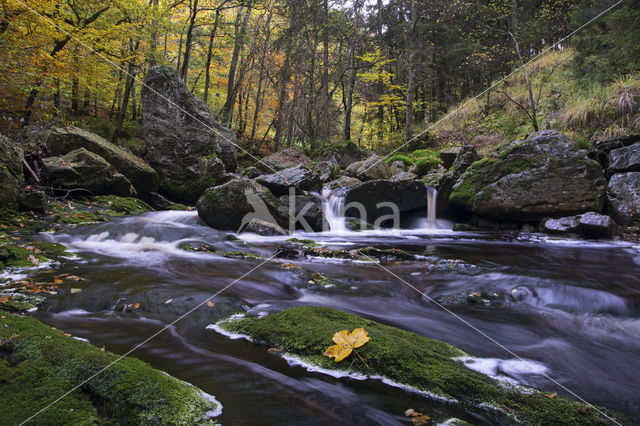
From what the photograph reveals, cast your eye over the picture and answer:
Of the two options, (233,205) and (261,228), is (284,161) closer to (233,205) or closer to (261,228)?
(233,205)

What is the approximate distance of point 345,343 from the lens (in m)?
2.09

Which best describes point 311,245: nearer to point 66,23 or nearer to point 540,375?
point 540,375

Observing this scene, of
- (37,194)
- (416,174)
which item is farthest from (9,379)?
(416,174)

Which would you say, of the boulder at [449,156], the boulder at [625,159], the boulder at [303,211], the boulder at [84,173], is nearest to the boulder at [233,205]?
the boulder at [303,211]

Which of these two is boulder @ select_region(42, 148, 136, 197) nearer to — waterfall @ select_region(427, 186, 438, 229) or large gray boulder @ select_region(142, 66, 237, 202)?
large gray boulder @ select_region(142, 66, 237, 202)

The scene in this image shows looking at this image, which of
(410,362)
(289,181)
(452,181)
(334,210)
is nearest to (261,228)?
(289,181)

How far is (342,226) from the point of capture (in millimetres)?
10523

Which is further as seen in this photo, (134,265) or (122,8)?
(122,8)

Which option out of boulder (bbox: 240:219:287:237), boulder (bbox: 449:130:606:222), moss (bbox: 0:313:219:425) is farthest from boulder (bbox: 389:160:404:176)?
moss (bbox: 0:313:219:425)

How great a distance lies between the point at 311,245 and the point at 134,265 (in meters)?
3.63

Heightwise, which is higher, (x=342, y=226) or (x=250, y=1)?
(x=250, y=1)

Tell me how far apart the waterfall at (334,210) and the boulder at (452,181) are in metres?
3.26

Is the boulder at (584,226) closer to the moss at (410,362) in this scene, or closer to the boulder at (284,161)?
the moss at (410,362)

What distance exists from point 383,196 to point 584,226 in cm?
511
